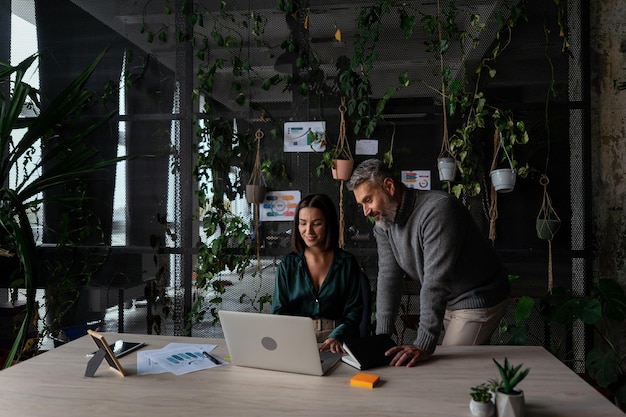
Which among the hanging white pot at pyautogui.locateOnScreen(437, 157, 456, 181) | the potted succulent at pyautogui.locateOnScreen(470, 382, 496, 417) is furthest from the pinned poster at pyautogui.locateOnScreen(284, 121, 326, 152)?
the potted succulent at pyautogui.locateOnScreen(470, 382, 496, 417)

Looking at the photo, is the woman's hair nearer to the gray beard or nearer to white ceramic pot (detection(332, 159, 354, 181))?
the gray beard

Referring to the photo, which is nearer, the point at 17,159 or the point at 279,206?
the point at 17,159

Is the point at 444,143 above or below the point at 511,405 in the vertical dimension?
above

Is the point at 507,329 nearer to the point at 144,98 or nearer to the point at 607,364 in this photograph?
the point at 607,364

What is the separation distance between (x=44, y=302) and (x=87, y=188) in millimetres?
876

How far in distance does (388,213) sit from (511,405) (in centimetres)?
103

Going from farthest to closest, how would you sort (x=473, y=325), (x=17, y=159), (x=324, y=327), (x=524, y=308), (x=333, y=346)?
(x=17, y=159), (x=524, y=308), (x=324, y=327), (x=473, y=325), (x=333, y=346)

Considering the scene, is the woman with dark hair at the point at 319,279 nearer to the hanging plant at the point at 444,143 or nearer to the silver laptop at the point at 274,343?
the silver laptop at the point at 274,343

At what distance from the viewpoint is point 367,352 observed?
1738 mm

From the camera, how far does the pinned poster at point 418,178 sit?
3.27 metres

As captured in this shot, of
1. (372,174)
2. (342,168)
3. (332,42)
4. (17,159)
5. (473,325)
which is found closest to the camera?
(372,174)

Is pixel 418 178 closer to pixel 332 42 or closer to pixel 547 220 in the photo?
pixel 547 220

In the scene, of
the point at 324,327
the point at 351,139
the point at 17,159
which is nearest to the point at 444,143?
the point at 351,139

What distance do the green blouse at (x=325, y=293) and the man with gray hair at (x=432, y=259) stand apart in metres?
0.17
